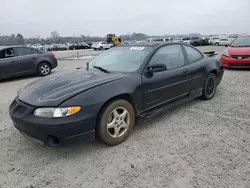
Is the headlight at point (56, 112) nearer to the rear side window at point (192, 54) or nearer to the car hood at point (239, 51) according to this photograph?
the rear side window at point (192, 54)

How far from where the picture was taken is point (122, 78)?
9.96 ft

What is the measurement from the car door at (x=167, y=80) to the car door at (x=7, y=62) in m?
6.30

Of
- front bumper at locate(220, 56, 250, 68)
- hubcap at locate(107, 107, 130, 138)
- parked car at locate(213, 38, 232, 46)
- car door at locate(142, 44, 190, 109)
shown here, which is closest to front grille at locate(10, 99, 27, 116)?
hubcap at locate(107, 107, 130, 138)

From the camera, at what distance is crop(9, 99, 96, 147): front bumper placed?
246 cm

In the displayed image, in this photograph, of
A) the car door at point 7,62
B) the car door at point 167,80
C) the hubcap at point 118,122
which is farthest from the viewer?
the car door at point 7,62

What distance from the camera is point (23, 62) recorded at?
26.2 ft

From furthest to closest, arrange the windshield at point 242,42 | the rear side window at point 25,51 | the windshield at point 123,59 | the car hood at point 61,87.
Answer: the windshield at point 242,42 < the rear side window at point 25,51 < the windshield at point 123,59 < the car hood at point 61,87

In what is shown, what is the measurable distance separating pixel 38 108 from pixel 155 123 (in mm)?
1962

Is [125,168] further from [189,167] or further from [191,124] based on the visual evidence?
[191,124]

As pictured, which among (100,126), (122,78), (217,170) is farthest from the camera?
(122,78)

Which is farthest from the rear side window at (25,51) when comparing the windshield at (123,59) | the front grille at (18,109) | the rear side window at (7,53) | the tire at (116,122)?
the tire at (116,122)

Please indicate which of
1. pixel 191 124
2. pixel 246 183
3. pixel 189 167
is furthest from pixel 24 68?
pixel 246 183

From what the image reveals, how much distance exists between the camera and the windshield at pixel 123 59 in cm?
340

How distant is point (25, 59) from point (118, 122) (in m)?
6.59
